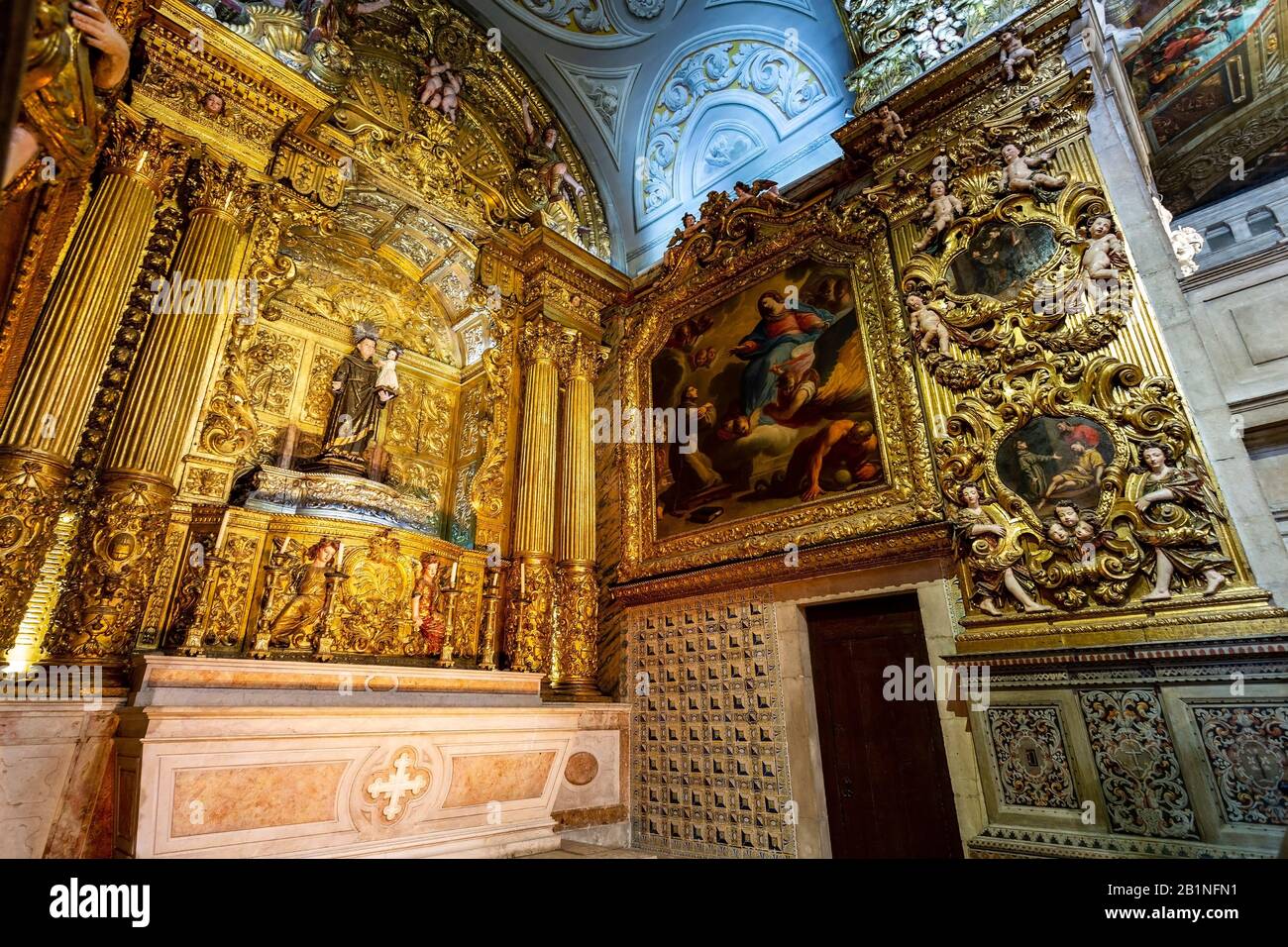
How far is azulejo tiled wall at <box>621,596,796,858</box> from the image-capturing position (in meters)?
5.27

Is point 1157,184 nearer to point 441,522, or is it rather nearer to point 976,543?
point 976,543

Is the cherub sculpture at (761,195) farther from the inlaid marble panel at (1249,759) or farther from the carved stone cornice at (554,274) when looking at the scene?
the inlaid marble panel at (1249,759)

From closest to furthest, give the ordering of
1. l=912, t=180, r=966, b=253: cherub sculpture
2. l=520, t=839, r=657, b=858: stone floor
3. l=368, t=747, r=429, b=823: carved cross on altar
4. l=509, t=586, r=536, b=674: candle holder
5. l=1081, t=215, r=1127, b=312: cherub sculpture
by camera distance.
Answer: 1. l=368, t=747, r=429, b=823: carved cross on altar
2. l=1081, t=215, r=1127, b=312: cherub sculpture
3. l=520, t=839, r=657, b=858: stone floor
4. l=912, t=180, r=966, b=253: cherub sculpture
5. l=509, t=586, r=536, b=674: candle holder

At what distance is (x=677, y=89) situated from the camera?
335 inches

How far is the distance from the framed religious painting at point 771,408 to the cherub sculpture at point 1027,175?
3.95 feet

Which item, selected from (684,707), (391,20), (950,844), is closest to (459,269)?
(391,20)

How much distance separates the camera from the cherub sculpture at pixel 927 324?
5215 millimetres

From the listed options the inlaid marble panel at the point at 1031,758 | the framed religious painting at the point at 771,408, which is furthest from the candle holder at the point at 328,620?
the inlaid marble panel at the point at 1031,758

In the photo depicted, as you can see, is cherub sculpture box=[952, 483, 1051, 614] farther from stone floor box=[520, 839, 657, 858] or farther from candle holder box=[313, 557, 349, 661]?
candle holder box=[313, 557, 349, 661]

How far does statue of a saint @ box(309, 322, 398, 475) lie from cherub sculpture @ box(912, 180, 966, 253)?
580 centimetres

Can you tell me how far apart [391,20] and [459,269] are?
280 centimetres

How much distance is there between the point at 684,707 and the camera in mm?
5992

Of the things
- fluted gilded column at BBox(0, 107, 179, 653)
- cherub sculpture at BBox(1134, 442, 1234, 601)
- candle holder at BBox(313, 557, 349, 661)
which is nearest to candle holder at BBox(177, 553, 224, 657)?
candle holder at BBox(313, 557, 349, 661)

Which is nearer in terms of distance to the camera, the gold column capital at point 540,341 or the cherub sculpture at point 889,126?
the cherub sculpture at point 889,126
